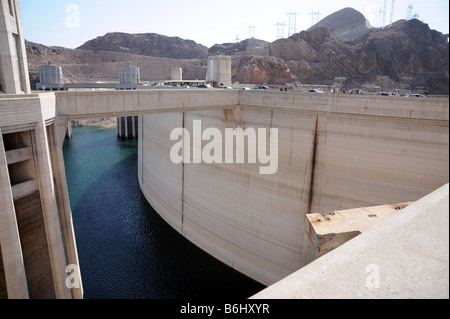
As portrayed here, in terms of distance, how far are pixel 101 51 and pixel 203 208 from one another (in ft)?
415

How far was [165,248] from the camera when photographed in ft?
69.3

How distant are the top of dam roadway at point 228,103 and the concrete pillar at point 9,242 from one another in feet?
8.09

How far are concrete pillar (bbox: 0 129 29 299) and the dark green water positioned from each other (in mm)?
7951

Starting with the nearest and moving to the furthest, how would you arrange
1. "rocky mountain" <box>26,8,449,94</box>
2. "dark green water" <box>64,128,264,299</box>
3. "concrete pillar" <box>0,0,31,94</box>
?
"concrete pillar" <box>0,0,31,94</box> < "dark green water" <box>64,128,264,299</box> < "rocky mountain" <box>26,8,449,94</box>

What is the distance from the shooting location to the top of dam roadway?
38.6 ft

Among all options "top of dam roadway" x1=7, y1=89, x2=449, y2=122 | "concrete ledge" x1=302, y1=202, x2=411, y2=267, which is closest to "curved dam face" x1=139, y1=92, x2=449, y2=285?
"top of dam roadway" x1=7, y1=89, x2=449, y2=122

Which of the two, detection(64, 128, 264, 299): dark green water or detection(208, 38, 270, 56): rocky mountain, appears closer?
detection(64, 128, 264, 299): dark green water

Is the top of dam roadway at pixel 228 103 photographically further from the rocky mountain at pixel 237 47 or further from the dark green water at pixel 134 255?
the rocky mountain at pixel 237 47

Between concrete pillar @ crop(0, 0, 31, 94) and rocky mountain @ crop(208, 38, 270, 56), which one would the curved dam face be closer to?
concrete pillar @ crop(0, 0, 31, 94)

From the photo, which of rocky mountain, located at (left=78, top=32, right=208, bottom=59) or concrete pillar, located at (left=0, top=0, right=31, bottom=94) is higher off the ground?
rocky mountain, located at (left=78, top=32, right=208, bottom=59)

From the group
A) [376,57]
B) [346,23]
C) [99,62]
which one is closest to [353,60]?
[376,57]

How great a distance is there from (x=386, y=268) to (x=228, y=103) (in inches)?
604

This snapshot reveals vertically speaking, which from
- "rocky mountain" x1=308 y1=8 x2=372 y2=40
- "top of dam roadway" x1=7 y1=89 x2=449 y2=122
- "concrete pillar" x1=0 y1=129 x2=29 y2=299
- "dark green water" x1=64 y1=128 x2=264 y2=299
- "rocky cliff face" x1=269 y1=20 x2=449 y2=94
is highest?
"rocky mountain" x1=308 y1=8 x2=372 y2=40
